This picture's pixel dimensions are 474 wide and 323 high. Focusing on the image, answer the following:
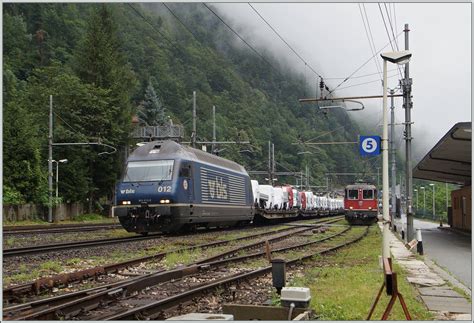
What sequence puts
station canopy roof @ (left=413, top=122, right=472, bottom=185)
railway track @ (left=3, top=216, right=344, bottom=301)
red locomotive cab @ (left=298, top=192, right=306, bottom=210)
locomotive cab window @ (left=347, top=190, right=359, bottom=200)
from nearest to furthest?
1. railway track @ (left=3, top=216, right=344, bottom=301)
2. station canopy roof @ (left=413, top=122, right=472, bottom=185)
3. locomotive cab window @ (left=347, top=190, right=359, bottom=200)
4. red locomotive cab @ (left=298, top=192, right=306, bottom=210)

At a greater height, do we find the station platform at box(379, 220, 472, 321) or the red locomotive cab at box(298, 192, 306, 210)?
the red locomotive cab at box(298, 192, 306, 210)

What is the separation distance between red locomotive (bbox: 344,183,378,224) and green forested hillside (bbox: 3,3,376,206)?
17.2 ft

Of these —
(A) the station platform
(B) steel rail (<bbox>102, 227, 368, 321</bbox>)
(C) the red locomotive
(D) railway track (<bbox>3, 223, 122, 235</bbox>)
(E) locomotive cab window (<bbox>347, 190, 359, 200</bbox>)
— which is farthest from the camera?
(E) locomotive cab window (<bbox>347, 190, 359, 200</bbox>)

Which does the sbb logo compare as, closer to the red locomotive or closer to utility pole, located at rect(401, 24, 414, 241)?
utility pole, located at rect(401, 24, 414, 241)

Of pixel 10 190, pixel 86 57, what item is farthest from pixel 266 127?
pixel 10 190

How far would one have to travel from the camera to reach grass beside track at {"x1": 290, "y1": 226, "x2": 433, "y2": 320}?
7.62 m

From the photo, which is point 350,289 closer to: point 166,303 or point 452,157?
point 166,303

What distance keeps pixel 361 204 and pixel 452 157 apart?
1641cm

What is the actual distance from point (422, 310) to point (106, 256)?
27.4ft

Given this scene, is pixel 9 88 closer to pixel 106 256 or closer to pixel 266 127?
pixel 266 127

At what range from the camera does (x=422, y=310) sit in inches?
312

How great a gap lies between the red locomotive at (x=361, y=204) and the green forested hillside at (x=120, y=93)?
5.25 m

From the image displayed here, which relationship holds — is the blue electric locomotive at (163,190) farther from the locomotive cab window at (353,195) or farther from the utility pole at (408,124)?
the locomotive cab window at (353,195)

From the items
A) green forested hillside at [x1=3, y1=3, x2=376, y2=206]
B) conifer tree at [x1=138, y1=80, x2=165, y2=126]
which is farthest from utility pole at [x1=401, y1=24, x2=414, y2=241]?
conifer tree at [x1=138, y1=80, x2=165, y2=126]
